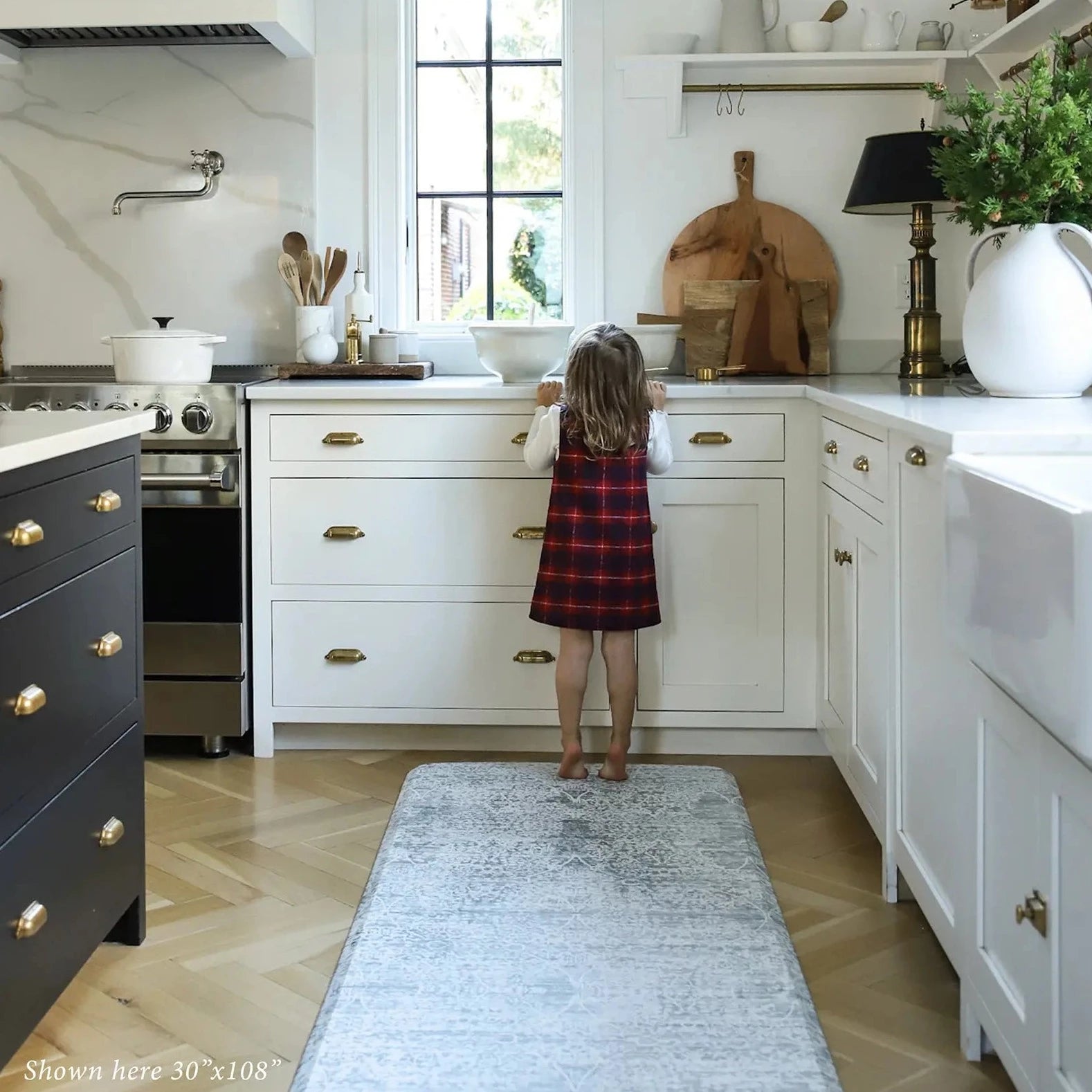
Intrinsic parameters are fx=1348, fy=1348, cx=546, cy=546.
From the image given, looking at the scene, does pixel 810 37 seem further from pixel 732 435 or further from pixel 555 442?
pixel 555 442

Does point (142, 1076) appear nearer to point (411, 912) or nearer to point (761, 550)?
point (411, 912)

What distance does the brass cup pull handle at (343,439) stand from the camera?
3.04 m

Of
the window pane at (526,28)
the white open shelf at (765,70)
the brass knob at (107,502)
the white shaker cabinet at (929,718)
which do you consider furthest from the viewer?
the window pane at (526,28)

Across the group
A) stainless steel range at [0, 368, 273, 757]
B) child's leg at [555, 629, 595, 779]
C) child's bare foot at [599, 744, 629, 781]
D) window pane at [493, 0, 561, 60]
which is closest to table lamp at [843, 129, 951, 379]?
window pane at [493, 0, 561, 60]

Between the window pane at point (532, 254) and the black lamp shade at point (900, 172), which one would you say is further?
the window pane at point (532, 254)

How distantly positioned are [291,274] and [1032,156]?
192 centimetres

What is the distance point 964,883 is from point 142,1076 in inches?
43.0

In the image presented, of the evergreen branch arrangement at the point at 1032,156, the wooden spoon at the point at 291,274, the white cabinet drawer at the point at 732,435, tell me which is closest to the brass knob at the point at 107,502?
the white cabinet drawer at the point at 732,435

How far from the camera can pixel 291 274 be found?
11.4ft

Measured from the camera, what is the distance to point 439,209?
3686mm

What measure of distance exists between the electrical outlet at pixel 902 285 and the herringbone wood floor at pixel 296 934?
126 centimetres

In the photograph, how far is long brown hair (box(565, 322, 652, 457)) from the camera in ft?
8.86

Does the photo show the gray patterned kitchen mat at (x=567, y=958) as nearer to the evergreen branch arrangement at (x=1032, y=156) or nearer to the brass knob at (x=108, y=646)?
the brass knob at (x=108, y=646)

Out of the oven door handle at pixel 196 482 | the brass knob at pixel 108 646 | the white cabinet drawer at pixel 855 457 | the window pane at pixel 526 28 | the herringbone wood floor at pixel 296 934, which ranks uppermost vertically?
the window pane at pixel 526 28
